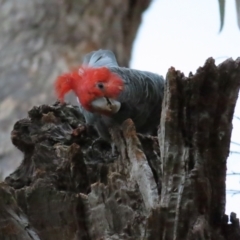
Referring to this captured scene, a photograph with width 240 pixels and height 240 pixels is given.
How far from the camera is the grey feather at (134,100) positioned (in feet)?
4.77

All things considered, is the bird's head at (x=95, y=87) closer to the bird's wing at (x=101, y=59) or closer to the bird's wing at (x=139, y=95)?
the bird's wing at (x=139, y=95)

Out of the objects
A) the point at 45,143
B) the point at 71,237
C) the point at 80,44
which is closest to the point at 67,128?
the point at 45,143

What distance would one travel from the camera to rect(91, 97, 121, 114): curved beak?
1.36 meters

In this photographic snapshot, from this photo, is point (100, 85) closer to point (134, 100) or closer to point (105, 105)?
point (105, 105)

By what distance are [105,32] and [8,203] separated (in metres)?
1.33

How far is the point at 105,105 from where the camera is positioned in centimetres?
138

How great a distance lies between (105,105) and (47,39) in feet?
2.81

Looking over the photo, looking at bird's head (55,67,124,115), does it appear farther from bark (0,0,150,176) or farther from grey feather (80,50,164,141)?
bark (0,0,150,176)

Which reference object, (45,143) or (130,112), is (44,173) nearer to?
(45,143)

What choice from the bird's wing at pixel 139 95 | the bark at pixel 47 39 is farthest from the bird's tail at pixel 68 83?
the bark at pixel 47 39

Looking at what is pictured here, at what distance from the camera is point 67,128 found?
1.48 metres

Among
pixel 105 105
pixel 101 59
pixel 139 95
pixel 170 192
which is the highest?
pixel 101 59

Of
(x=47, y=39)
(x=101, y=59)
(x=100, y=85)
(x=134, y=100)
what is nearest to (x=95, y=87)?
(x=100, y=85)

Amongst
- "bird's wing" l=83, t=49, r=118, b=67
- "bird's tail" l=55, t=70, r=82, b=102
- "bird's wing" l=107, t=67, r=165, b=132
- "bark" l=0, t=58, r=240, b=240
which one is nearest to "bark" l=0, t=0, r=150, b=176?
Result: "bird's wing" l=83, t=49, r=118, b=67
